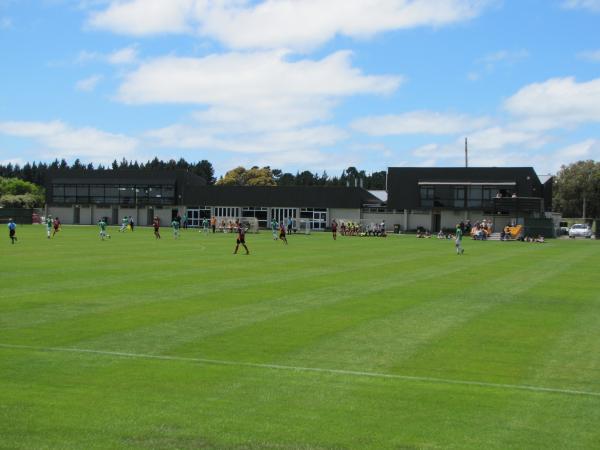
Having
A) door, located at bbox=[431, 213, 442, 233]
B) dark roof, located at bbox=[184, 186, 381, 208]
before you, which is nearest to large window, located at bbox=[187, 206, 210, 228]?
dark roof, located at bbox=[184, 186, 381, 208]

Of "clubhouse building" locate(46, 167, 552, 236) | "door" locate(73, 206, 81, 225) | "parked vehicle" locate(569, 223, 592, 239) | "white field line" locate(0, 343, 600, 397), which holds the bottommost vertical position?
"white field line" locate(0, 343, 600, 397)

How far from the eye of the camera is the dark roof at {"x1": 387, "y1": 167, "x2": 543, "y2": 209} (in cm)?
8300

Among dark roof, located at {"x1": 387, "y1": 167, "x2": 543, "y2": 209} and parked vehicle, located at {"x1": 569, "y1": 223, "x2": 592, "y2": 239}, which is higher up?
dark roof, located at {"x1": 387, "y1": 167, "x2": 543, "y2": 209}

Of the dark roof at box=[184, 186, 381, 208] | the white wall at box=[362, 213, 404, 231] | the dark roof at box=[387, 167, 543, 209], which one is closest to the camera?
the dark roof at box=[387, 167, 543, 209]

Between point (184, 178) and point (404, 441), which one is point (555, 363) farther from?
point (184, 178)

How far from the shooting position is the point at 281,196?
93.1 m

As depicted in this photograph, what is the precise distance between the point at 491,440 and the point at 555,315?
9.60 meters

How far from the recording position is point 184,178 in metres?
98.6

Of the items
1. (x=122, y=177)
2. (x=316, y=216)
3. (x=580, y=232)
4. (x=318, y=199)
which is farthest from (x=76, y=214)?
(x=580, y=232)

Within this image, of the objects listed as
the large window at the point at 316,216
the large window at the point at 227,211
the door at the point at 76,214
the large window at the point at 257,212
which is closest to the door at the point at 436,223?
the large window at the point at 316,216

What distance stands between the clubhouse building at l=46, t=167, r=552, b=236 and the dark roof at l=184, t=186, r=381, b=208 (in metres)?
0.12

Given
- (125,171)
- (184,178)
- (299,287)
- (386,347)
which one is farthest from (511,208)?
(386,347)

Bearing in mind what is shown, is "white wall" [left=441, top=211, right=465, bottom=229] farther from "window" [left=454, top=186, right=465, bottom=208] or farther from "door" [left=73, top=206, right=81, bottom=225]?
"door" [left=73, top=206, right=81, bottom=225]

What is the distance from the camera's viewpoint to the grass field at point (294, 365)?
7824 mm
